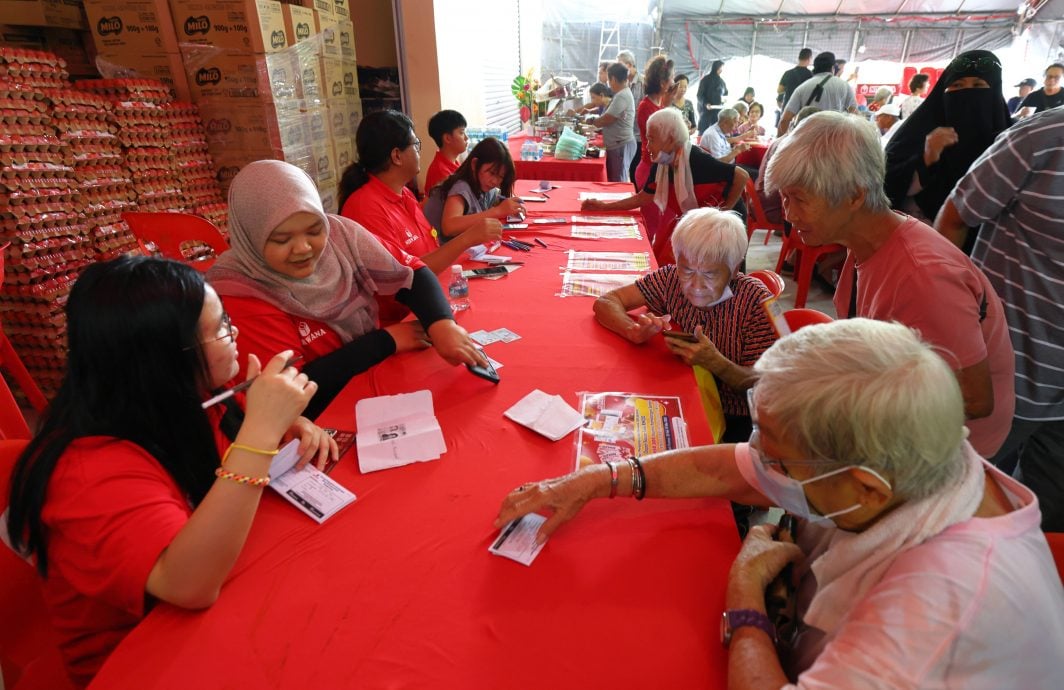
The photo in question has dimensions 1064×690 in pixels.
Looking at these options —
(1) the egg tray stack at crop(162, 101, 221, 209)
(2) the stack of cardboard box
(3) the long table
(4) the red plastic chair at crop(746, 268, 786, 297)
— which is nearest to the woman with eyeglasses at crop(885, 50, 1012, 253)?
(4) the red plastic chair at crop(746, 268, 786, 297)

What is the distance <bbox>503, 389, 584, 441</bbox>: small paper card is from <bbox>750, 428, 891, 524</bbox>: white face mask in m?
0.55

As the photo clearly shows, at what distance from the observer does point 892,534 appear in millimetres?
747

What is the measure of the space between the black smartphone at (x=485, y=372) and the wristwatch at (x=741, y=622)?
3.09 feet

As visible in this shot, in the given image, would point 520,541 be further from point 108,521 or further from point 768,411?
point 108,521

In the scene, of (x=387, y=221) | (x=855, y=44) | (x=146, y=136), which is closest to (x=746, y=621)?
(x=387, y=221)

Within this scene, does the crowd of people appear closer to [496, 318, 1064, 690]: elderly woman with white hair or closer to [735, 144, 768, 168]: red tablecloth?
[496, 318, 1064, 690]: elderly woman with white hair

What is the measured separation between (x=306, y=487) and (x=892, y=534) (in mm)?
1092

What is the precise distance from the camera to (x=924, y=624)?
0.64m

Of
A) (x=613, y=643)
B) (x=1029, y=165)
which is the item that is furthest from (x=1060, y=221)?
(x=613, y=643)

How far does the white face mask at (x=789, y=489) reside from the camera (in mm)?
815

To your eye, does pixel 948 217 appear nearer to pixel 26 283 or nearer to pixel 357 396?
pixel 357 396

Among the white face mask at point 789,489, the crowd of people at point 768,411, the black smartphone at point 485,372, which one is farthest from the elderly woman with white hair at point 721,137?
the white face mask at point 789,489

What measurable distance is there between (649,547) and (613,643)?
0.22m

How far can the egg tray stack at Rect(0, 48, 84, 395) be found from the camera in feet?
8.77
